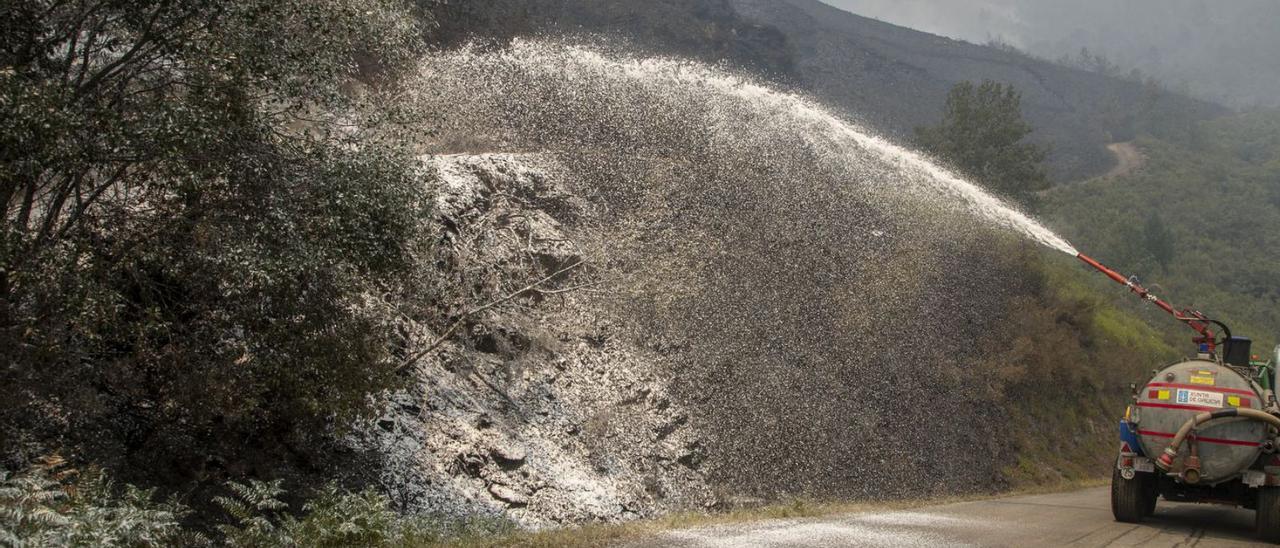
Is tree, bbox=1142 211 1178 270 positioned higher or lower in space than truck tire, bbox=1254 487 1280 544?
higher

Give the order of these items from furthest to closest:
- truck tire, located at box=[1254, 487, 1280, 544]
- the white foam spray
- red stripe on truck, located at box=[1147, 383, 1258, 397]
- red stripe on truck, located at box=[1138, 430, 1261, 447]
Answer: the white foam spray, red stripe on truck, located at box=[1147, 383, 1258, 397], red stripe on truck, located at box=[1138, 430, 1261, 447], truck tire, located at box=[1254, 487, 1280, 544]

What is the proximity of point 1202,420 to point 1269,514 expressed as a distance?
1.36 meters

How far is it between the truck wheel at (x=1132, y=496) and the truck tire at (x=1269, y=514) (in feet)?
4.77

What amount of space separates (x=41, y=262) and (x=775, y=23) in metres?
126

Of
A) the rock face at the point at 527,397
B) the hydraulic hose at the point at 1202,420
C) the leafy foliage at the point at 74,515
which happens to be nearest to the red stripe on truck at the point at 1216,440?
the hydraulic hose at the point at 1202,420

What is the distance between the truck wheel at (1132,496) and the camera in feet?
43.8

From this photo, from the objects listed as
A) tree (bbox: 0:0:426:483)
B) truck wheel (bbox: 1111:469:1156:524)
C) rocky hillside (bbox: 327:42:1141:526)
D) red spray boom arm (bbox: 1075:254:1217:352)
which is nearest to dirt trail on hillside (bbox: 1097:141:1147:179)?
rocky hillside (bbox: 327:42:1141:526)

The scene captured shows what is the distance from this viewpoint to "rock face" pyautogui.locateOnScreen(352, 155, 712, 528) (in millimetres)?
14125

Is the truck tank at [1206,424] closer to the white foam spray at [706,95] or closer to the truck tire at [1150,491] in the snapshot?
the truck tire at [1150,491]

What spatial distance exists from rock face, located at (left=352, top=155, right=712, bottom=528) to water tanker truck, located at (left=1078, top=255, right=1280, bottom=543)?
A: 658 centimetres

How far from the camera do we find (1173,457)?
1230cm

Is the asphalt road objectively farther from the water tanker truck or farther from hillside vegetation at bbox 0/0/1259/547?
hillside vegetation at bbox 0/0/1259/547

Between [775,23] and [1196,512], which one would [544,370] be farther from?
[775,23]

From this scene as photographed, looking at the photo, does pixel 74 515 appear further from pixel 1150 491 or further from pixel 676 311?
pixel 1150 491
